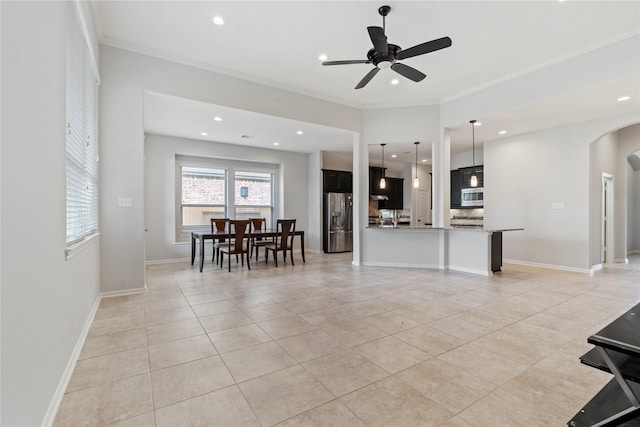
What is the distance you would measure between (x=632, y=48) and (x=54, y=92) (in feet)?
19.2

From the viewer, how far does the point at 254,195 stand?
820 cm

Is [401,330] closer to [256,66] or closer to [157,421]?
[157,421]

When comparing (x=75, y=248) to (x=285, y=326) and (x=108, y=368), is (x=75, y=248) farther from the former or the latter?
(x=285, y=326)

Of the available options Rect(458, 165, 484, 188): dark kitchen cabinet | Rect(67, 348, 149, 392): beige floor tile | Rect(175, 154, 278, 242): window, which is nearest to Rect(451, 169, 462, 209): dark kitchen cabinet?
Rect(458, 165, 484, 188): dark kitchen cabinet

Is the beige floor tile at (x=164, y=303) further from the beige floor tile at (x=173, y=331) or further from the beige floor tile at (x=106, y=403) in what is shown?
the beige floor tile at (x=106, y=403)

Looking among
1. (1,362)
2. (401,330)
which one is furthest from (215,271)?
(1,362)

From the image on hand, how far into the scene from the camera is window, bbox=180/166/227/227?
7.21 metres

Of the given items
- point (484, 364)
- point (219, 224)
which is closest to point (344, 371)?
point (484, 364)

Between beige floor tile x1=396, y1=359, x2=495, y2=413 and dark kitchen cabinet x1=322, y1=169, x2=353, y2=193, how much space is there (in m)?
6.56

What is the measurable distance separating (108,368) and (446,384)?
2.36 m

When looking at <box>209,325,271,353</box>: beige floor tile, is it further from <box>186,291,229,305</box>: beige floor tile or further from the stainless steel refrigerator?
the stainless steel refrigerator

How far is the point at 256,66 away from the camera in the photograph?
4496 mm

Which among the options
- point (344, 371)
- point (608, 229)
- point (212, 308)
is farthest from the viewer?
point (608, 229)

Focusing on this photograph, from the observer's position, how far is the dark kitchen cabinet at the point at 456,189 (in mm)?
8359
